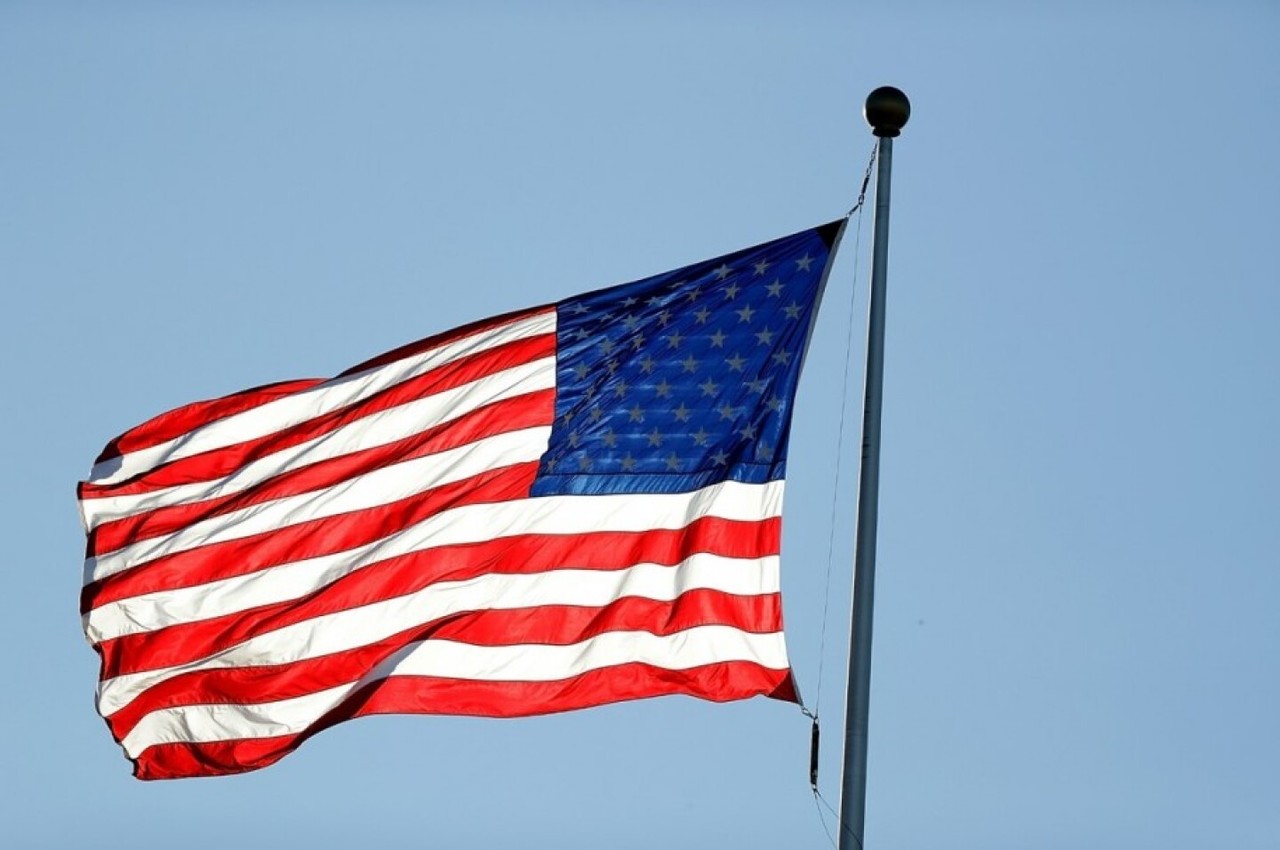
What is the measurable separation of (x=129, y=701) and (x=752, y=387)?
19.7 feet

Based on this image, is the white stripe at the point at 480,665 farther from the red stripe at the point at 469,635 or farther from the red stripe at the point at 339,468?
the red stripe at the point at 339,468

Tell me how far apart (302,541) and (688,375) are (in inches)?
143

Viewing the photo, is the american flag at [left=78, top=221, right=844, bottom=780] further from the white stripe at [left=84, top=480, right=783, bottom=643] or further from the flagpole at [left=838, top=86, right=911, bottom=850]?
the flagpole at [left=838, top=86, right=911, bottom=850]

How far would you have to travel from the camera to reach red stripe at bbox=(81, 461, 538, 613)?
18.5m

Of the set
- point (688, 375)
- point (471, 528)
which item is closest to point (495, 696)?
point (471, 528)

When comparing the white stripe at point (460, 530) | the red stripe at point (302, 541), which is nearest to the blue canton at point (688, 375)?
the white stripe at point (460, 530)

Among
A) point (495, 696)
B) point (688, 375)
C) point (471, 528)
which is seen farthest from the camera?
point (471, 528)

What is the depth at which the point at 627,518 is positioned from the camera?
1800 centimetres

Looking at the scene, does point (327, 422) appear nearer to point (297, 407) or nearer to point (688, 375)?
point (297, 407)

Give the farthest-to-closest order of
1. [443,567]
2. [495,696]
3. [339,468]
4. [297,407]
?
1. [297,407]
2. [339,468]
3. [443,567]
4. [495,696]

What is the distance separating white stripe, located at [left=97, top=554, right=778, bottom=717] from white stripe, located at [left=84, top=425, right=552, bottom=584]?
3.17 ft

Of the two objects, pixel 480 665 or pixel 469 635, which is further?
pixel 469 635

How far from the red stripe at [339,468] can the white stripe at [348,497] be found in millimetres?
53

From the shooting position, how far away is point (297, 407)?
19453 millimetres
